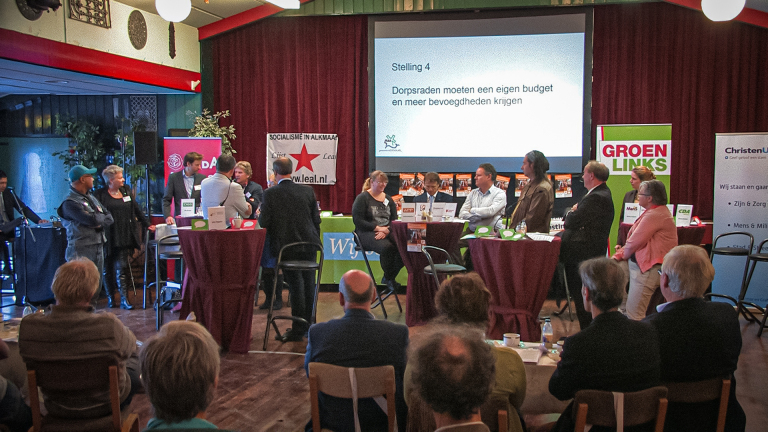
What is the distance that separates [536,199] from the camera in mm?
5055

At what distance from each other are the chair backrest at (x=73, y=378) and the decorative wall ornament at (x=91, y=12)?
17.3ft

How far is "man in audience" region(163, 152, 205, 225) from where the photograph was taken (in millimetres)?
6770

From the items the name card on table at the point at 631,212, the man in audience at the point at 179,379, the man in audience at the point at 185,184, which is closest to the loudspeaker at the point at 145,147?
the man in audience at the point at 185,184

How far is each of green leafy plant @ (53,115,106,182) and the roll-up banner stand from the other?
25.5ft

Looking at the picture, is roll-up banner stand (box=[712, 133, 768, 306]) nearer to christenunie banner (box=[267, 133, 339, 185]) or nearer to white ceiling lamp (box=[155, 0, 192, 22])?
christenunie banner (box=[267, 133, 339, 185])

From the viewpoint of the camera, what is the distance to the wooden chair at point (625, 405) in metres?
1.98

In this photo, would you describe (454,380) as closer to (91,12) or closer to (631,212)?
(631,212)

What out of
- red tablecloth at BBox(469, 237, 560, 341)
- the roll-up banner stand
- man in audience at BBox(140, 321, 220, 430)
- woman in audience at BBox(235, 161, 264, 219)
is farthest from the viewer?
woman in audience at BBox(235, 161, 264, 219)

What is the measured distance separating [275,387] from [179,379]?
2.59 metres

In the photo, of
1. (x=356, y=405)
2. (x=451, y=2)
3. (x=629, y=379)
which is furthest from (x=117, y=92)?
(x=629, y=379)

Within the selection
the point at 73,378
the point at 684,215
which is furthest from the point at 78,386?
the point at 684,215

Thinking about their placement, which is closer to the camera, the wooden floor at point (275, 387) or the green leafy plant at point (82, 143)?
the wooden floor at point (275, 387)

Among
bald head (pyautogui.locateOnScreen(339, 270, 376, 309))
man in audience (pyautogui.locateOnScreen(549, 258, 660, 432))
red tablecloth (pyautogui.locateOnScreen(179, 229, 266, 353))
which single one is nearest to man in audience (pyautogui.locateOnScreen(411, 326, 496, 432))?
man in audience (pyautogui.locateOnScreen(549, 258, 660, 432))

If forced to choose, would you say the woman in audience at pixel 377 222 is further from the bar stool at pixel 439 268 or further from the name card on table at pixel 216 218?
the name card on table at pixel 216 218
